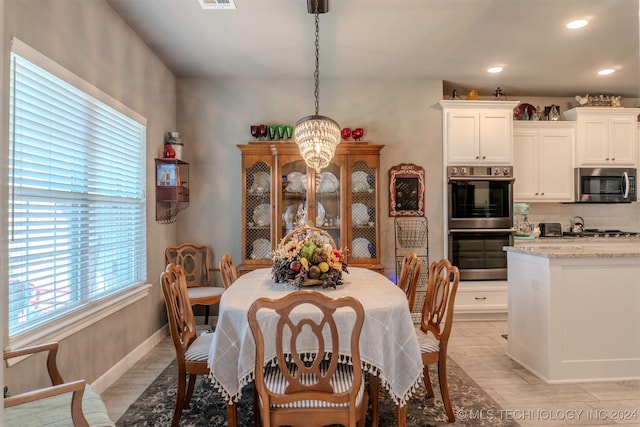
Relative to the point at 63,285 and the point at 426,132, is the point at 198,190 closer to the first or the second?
the point at 63,285

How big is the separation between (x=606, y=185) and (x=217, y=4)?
15.8 ft

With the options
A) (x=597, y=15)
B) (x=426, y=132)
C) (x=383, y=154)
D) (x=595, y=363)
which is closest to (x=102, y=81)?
(x=383, y=154)

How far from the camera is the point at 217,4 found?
2885 millimetres

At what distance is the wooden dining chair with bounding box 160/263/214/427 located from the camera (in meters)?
2.26

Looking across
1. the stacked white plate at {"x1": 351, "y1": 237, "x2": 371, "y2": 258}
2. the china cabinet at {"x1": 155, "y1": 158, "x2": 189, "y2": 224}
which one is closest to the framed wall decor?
the stacked white plate at {"x1": 351, "y1": 237, "x2": 371, "y2": 258}

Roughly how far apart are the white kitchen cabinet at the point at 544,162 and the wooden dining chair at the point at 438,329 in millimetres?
2811

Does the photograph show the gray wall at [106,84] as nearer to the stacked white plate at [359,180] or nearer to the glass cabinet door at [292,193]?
the glass cabinet door at [292,193]

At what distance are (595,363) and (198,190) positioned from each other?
158 inches

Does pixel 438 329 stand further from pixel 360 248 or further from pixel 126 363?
pixel 126 363

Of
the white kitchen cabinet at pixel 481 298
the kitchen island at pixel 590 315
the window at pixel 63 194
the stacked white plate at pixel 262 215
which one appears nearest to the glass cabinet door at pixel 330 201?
the stacked white plate at pixel 262 215

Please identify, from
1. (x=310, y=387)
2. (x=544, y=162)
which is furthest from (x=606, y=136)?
(x=310, y=387)

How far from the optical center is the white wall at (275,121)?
14.9 ft

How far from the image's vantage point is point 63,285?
2.40 meters

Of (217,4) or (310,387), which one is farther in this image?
(217,4)
